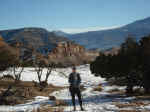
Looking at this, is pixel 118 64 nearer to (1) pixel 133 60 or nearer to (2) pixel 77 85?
(1) pixel 133 60

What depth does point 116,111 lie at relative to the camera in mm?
12766

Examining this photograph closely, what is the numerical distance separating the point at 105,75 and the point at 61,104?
15.6m

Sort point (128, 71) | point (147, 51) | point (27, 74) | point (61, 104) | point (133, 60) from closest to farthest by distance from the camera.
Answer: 1. point (61, 104)
2. point (147, 51)
3. point (133, 60)
4. point (128, 71)
5. point (27, 74)

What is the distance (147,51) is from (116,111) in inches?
420

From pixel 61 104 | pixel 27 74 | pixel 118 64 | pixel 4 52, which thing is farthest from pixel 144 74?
pixel 27 74

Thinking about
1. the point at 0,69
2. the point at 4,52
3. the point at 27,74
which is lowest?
the point at 27,74

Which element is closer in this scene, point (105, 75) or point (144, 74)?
point (144, 74)

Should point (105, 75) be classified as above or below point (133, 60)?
below

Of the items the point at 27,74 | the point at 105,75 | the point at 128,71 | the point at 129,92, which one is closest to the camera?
the point at 128,71

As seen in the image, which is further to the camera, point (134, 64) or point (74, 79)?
point (134, 64)

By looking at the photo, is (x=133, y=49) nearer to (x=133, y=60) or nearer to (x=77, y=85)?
(x=133, y=60)

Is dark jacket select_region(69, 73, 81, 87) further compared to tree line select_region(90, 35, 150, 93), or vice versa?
tree line select_region(90, 35, 150, 93)

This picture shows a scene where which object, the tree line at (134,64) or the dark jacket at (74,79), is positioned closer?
the dark jacket at (74,79)

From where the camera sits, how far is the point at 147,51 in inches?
863
